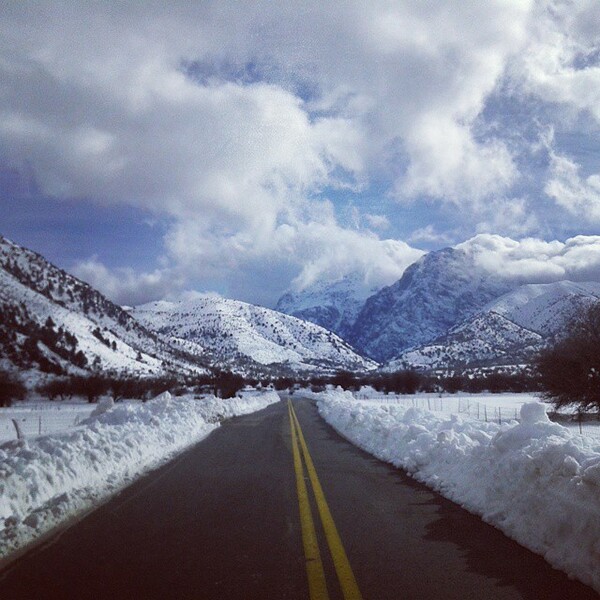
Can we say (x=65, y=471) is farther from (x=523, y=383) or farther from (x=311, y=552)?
(x=523, y=383)

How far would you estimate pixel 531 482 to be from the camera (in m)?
7.30

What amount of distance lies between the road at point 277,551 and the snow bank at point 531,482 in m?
0.27

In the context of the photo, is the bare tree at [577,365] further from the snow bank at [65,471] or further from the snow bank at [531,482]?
the snow bank at [65,471]

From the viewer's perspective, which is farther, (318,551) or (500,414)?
(500,414)

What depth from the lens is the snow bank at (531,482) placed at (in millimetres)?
5691

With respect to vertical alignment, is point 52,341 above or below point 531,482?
above

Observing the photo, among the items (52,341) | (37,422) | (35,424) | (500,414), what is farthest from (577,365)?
(52,341)

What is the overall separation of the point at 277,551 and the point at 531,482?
3.43 metres

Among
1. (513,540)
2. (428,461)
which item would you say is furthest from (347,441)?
(513,540)

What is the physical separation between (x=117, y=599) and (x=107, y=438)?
9.38m

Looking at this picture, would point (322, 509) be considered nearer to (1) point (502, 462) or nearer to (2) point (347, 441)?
(1) point (502, 462)

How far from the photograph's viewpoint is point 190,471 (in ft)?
40.2

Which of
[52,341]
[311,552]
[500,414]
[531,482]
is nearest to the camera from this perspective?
[311,552]

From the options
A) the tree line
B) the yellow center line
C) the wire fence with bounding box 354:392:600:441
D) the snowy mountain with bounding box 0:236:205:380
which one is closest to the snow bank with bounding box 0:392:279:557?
the yellow center line
